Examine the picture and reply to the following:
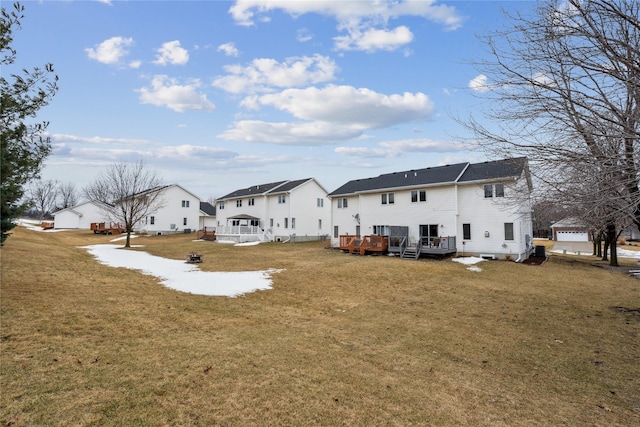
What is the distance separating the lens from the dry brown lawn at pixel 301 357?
4.00 metres

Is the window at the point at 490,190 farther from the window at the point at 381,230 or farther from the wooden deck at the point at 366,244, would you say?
the window at the point at 381,230

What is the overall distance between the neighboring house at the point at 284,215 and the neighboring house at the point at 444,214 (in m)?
9.47

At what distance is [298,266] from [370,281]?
203 inches

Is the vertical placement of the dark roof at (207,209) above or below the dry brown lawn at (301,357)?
above

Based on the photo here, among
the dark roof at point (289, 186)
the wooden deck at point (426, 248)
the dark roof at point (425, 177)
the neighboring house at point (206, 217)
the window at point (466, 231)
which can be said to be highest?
the dark roof at point (289, 186)

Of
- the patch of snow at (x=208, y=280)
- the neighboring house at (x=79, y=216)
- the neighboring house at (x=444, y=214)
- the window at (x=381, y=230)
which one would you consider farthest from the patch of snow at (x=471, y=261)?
the neighboring house at (x=79, y=216)

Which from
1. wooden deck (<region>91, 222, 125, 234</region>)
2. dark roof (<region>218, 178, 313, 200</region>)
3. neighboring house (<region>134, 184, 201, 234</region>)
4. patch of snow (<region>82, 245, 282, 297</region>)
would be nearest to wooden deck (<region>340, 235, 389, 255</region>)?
patch of snow (<region>82, 245, 282, 297</region>)

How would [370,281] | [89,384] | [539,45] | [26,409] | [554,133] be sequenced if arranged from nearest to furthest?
[26,409]
[89,384]
[539,45]
[554,133]
[370,281]

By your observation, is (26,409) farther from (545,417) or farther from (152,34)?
(152,34)

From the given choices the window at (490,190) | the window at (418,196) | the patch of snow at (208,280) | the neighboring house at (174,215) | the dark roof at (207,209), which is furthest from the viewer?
the dark roof at (207,209)

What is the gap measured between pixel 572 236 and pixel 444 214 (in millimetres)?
36679

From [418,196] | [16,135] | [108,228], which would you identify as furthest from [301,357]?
[108,228]

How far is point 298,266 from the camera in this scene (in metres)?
18.6

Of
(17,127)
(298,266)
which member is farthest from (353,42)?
(17,127)
